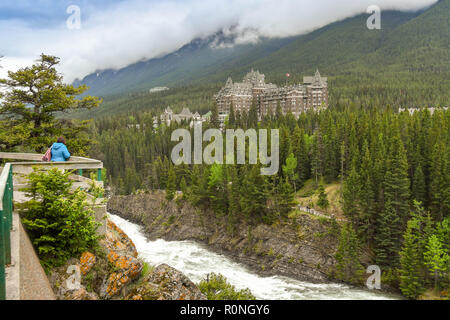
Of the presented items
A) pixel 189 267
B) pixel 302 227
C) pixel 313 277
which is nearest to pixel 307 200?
pixel 302 227

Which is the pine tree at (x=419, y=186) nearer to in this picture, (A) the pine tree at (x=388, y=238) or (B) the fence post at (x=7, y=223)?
(A) the pine tree at (x=388, y=238)

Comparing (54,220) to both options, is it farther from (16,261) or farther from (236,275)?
(236,275)

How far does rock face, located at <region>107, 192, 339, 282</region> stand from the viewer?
4959 cm

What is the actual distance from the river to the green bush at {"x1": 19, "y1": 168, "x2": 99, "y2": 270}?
81.4 feet

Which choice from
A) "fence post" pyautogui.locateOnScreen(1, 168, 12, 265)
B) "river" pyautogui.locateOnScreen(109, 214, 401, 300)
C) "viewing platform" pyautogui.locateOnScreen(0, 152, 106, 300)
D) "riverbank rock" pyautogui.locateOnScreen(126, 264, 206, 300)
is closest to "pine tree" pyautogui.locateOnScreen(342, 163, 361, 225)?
"river" pyautogui.locateOnScreen(109, 214, 401, 300)

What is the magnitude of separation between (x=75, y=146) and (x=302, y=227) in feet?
138

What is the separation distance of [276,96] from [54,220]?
135m

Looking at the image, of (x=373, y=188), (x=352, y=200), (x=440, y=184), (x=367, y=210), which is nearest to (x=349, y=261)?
(x=367, y=210)

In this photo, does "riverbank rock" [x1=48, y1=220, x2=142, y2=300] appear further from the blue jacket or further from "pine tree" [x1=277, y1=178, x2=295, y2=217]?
"pine tree" [x1=277, y1=178, x2=295, y2=217]

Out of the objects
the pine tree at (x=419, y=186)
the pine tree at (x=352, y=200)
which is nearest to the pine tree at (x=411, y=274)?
the pine tree at (x=352, y=200)

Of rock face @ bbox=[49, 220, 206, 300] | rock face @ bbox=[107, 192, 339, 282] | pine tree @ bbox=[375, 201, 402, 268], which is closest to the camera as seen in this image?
rock face @ bbox=[49, 220, 206, 300]

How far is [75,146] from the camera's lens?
21438mm

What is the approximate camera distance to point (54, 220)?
31.7ft
